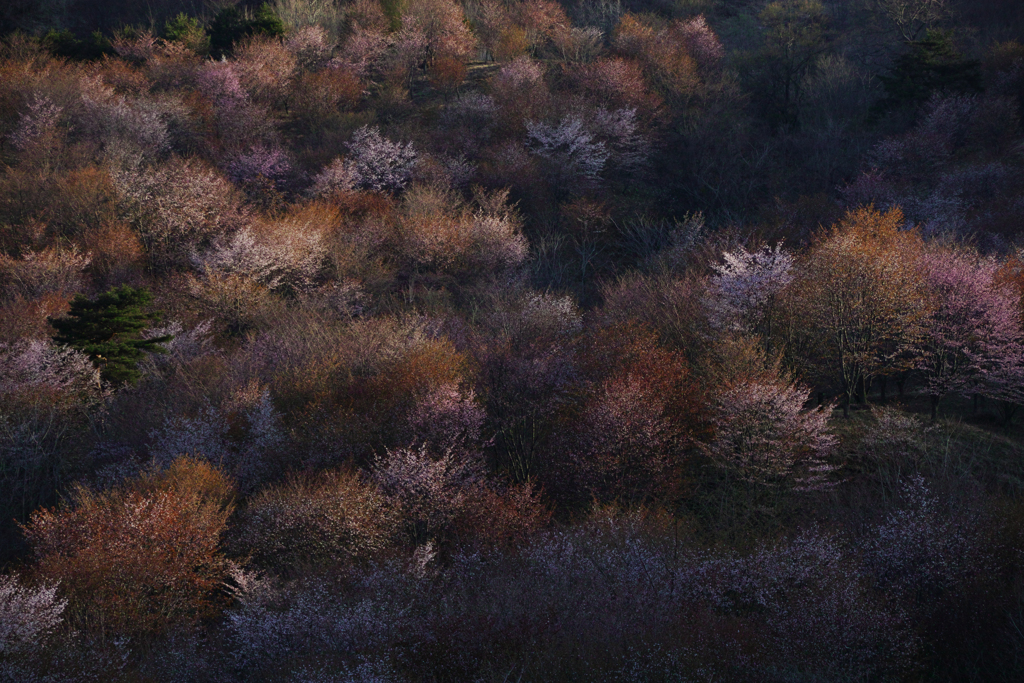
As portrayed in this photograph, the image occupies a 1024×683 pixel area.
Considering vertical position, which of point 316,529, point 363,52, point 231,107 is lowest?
point 316,529

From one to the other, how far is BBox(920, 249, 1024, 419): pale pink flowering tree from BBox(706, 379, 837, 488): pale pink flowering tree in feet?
19.9

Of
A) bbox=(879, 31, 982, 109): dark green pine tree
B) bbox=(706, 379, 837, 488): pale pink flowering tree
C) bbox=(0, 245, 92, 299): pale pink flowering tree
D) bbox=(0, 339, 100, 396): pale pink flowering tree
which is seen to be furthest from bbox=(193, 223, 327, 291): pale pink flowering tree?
A: bbox=(879, 31, 982, 109): dark green pine tree

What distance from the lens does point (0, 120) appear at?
37.5 meters

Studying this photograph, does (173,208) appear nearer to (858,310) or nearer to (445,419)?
(445,419)

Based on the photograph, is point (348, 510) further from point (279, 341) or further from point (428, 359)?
point (279, 341)

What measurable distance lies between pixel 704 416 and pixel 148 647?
49.0 ft

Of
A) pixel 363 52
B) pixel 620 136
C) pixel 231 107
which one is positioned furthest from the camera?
pixel 363 52

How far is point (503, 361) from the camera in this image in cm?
2184

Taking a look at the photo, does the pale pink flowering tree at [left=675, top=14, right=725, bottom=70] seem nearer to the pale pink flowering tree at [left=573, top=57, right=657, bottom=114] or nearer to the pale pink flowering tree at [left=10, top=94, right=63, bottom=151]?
the pale pink flowering tree at [left=573, top=57, right=657, bottom=114]

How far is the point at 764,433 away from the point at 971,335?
896 centimetres

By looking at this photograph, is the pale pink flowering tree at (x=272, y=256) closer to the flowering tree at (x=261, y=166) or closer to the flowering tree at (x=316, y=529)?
the flowering tree at (x=261, y=166)

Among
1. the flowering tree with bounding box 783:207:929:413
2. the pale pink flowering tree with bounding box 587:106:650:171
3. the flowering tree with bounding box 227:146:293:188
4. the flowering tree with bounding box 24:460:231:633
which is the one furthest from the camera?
the pale pink flowering tree with bounding box 587:106:650:171

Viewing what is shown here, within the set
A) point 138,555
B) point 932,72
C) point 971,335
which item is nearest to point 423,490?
point 138,555

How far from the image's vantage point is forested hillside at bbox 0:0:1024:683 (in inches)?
514
